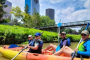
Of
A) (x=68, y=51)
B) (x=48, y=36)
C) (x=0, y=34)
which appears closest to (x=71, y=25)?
(x=48, y=36)

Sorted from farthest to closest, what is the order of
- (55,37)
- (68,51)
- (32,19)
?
(32,19)
(55,37)
(68,51)

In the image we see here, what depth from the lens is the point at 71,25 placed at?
83.6 feet

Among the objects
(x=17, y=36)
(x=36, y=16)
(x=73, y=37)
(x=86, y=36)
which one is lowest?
(x=73, y=37)

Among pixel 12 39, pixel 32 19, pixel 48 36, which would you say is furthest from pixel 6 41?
pixel 32 19

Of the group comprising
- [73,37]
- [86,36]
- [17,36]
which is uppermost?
[86,36]

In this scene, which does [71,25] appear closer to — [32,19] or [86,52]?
[32,19]

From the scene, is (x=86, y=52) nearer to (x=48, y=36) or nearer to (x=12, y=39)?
(x=12, y=39)

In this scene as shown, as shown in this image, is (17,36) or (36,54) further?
(17,36)

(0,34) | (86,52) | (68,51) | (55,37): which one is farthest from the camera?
(55,37)

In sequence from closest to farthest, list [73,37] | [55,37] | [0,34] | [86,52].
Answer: [86,52] → [0,34] → [55,37] → [73,37]

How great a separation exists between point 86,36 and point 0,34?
11.1 m

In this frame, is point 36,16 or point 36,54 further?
point 36,16

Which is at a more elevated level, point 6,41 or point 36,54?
point 36,54

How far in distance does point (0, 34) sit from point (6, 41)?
117cm
